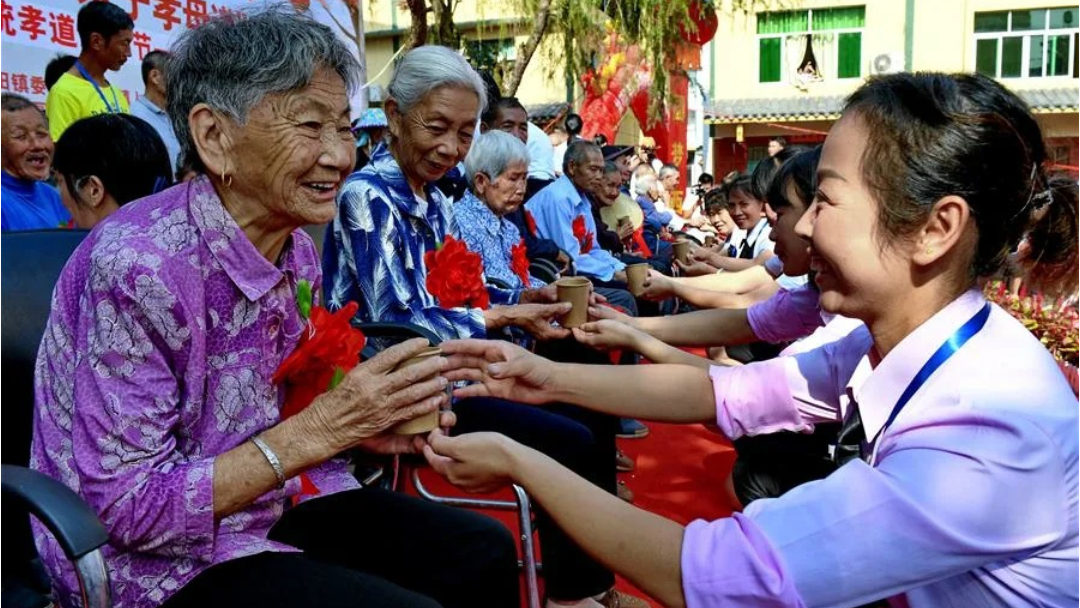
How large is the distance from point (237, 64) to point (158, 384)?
2.00ft

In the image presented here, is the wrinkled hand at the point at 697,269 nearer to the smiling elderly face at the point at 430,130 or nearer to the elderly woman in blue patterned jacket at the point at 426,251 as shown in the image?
the elderly woman in blue patterned jacket at the point at 426,251

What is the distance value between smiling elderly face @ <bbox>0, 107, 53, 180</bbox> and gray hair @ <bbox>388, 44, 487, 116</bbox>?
207 cm

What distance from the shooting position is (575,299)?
2.82 meters

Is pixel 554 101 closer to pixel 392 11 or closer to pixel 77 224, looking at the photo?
pixel 392 11

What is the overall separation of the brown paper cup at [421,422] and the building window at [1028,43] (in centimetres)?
2408

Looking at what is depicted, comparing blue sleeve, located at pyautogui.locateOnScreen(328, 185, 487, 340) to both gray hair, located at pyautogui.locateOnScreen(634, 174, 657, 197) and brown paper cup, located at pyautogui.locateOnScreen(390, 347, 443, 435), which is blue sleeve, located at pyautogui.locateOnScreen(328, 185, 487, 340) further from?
gray hair, located at pyautogui.locateOnScreen(634, 174, 657, 197)

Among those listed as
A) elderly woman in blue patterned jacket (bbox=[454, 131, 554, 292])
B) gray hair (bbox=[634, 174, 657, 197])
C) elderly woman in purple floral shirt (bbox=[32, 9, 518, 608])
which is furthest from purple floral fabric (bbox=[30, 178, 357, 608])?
gray hair (bbox=[634, 174, 657, 197])

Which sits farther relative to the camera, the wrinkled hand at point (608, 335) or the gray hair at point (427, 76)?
the gray hair at point (427, 76)

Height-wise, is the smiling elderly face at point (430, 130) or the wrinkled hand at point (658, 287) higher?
the smiling elderly face at point (430, 130)

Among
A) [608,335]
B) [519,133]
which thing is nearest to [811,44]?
[519,133]

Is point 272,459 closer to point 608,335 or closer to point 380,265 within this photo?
point 380,265

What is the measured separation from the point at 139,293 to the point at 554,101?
22.1 metres

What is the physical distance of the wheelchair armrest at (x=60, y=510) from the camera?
1187mm

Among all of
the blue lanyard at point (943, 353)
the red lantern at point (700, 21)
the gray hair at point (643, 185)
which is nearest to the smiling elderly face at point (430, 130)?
the blue lanyard at point (943, 353)
